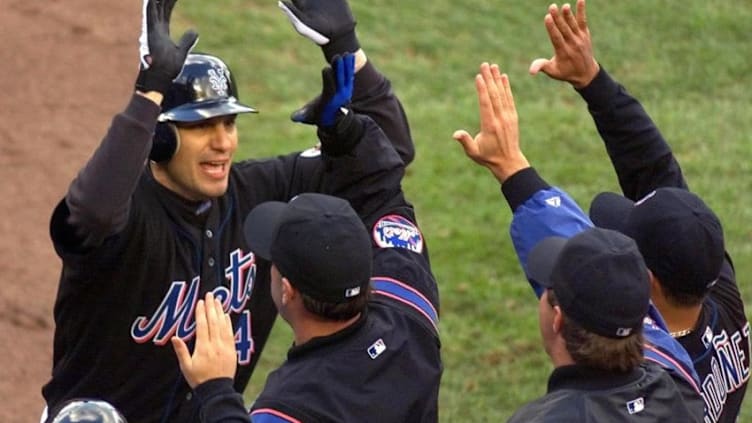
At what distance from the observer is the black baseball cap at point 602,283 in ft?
10.3

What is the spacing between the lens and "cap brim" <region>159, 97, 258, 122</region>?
12.9ft

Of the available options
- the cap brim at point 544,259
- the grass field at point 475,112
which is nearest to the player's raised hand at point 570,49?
the cap brim at point 544,259

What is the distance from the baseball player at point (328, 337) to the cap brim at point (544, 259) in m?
0.36

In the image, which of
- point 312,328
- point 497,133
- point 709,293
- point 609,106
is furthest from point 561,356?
point 609,106

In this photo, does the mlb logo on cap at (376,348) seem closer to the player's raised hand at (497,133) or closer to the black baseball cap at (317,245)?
the black baseball cap at (317,245)

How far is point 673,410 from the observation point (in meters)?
3.16

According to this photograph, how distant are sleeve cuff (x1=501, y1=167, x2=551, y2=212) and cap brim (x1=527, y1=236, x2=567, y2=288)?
11.8 inches

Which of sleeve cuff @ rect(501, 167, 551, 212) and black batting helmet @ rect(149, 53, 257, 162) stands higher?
black batting helmet @ rect(149, 53, 257, 162)

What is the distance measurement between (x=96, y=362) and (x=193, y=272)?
0.36 metres

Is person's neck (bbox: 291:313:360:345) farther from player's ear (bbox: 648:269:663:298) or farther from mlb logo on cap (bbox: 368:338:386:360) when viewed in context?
player's ear (bbox: 648:269:663:298)

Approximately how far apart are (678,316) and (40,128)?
5522mm

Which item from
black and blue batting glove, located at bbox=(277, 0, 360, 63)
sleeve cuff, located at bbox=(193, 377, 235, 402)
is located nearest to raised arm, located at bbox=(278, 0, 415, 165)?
black and blue batting glove, located at bbox=(277, 0, 360, 63)

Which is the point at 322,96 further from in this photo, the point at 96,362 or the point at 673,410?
the point at 673,410

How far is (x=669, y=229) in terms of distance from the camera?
3.68m
